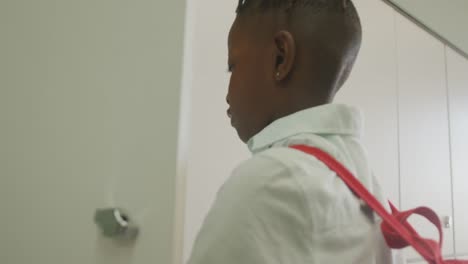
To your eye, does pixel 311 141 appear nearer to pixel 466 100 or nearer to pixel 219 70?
pixel 219 70

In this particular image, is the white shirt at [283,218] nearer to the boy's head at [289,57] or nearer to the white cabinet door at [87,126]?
the boy's head at [289,57]

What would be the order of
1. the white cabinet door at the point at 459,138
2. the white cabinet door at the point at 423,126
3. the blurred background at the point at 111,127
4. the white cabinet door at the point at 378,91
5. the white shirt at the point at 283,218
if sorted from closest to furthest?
the white shirt at the point at 283,218
the blurred background at the point at 111,127
the white cabinet door at the point at 378,91
the white cabinet door at the point at 423,126
the white cabinet door at the point at 459,138

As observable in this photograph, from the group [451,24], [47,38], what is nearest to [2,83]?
[47,38]

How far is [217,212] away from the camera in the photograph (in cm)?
36

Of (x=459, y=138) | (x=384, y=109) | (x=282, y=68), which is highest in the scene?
(x=282, y=68)

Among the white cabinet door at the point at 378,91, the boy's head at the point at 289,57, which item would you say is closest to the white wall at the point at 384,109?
the white cabinet door at the point at 378,91

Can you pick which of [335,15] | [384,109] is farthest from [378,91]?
[335,15]

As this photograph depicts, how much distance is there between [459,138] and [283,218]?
1309mm

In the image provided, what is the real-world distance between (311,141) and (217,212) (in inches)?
4.6

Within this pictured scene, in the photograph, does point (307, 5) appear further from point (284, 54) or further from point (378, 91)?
point (378, 91)

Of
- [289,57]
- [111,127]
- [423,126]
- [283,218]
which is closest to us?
[283,218]

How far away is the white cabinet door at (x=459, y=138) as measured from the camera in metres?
1.33

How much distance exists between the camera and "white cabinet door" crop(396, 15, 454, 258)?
3.79 ft

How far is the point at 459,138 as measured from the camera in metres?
1.43
